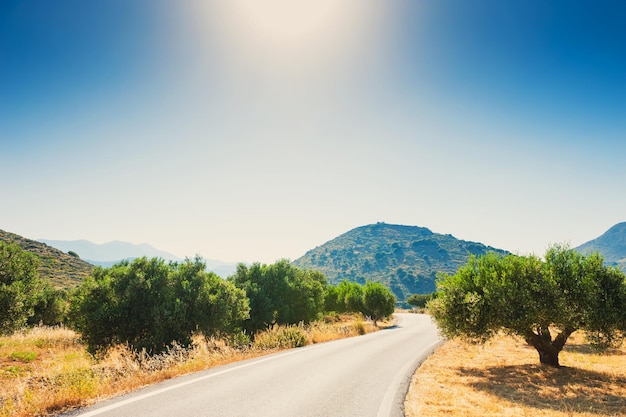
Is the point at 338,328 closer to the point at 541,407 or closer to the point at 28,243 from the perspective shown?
the point at 541,407

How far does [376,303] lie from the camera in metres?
50.2

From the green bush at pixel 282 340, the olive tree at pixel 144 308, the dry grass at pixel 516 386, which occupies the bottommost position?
the dry grass at pixel 516 386

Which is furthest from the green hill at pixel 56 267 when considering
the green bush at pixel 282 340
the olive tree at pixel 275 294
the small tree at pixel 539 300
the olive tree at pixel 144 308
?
the small tree at pixel 539 300

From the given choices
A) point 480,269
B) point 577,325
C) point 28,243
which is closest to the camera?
point 577,325

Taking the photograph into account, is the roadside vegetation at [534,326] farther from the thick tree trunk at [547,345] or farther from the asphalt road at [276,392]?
the asphalt road at [276,392]

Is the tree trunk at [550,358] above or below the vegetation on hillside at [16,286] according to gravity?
below

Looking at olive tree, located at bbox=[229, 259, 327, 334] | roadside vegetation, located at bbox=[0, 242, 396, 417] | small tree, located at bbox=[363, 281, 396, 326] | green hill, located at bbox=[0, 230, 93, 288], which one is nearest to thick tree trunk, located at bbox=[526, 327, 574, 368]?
roadside vegetation, located at bbox=[0, 242, 396, 417]

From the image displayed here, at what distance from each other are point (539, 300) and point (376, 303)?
3919cm

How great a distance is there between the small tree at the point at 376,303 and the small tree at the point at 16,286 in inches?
1586

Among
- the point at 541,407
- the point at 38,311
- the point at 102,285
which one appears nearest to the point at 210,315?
the point at 102,285

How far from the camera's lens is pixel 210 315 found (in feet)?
57.8

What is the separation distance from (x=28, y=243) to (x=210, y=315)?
110094mm

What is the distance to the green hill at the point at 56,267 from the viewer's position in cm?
7125

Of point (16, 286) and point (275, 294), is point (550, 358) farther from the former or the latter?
point (16, 286)
